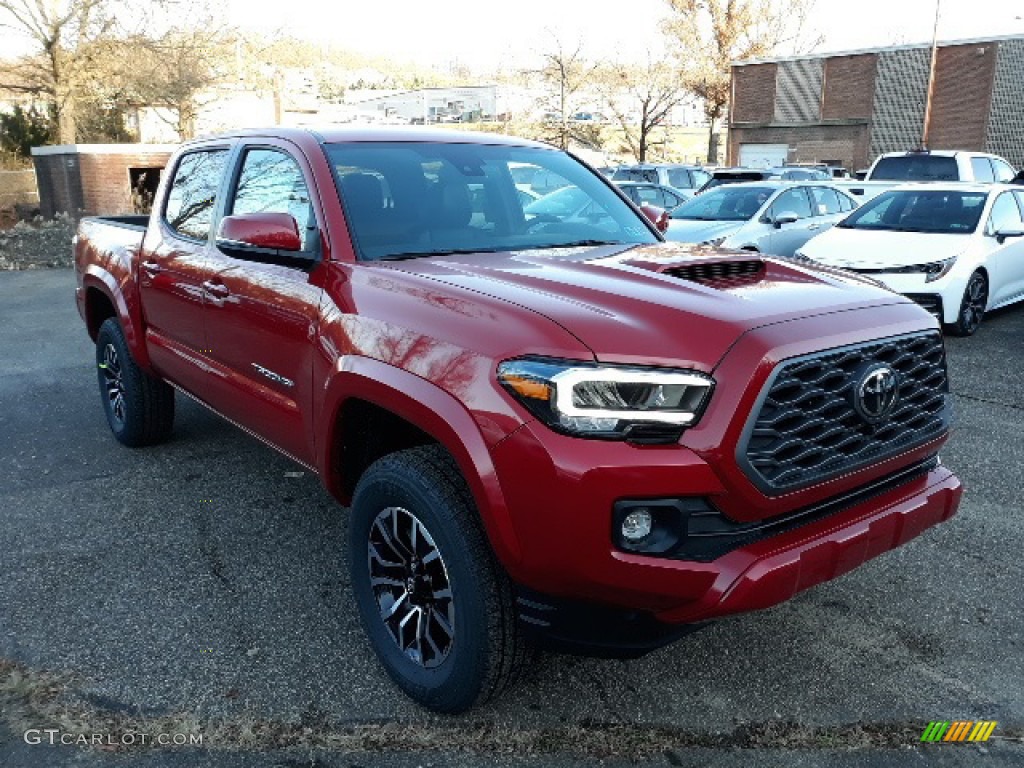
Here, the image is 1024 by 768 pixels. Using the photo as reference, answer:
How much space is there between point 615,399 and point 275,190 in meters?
2.13

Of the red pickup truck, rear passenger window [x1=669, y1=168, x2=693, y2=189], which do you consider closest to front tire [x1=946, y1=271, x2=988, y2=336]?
the red pickup truck

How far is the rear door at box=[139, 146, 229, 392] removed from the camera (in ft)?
13.6

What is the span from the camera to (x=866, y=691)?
2.94 m

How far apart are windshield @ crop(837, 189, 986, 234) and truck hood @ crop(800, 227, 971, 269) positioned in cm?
20

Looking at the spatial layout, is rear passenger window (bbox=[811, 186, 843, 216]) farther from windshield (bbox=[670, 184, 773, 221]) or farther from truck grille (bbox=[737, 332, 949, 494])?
truck grille (bbox=[737, 332, 949, 494])

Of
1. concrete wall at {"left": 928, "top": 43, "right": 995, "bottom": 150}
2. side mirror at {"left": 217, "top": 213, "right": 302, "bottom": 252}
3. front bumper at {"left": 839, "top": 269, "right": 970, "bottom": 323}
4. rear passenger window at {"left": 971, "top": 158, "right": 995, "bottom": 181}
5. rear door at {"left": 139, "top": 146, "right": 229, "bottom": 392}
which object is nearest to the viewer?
side mirror at {"left": 217, "top": 213, "right": 302, "bottom": 252}

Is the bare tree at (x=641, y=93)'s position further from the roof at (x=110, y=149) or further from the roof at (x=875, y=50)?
the roof at (x=110, y=149)

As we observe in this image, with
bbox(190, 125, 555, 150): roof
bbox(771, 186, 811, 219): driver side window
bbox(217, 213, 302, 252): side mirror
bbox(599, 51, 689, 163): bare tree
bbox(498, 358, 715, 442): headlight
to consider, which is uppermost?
bbox(599, 51, 689, 163): bare tree

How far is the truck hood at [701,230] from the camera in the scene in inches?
439

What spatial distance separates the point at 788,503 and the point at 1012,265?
851 centimetres

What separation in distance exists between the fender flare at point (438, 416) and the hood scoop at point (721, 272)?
0.94m

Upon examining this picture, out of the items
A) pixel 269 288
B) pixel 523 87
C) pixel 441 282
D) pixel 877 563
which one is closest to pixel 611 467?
pixel 441 282

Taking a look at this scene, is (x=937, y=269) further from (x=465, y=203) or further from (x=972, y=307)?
(x=465, y=203)

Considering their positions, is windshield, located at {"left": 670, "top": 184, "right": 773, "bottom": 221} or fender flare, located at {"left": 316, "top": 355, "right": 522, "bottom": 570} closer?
fender flare, located at {"left": 316, "top": 355, "right": 522, "bottom": 570}
